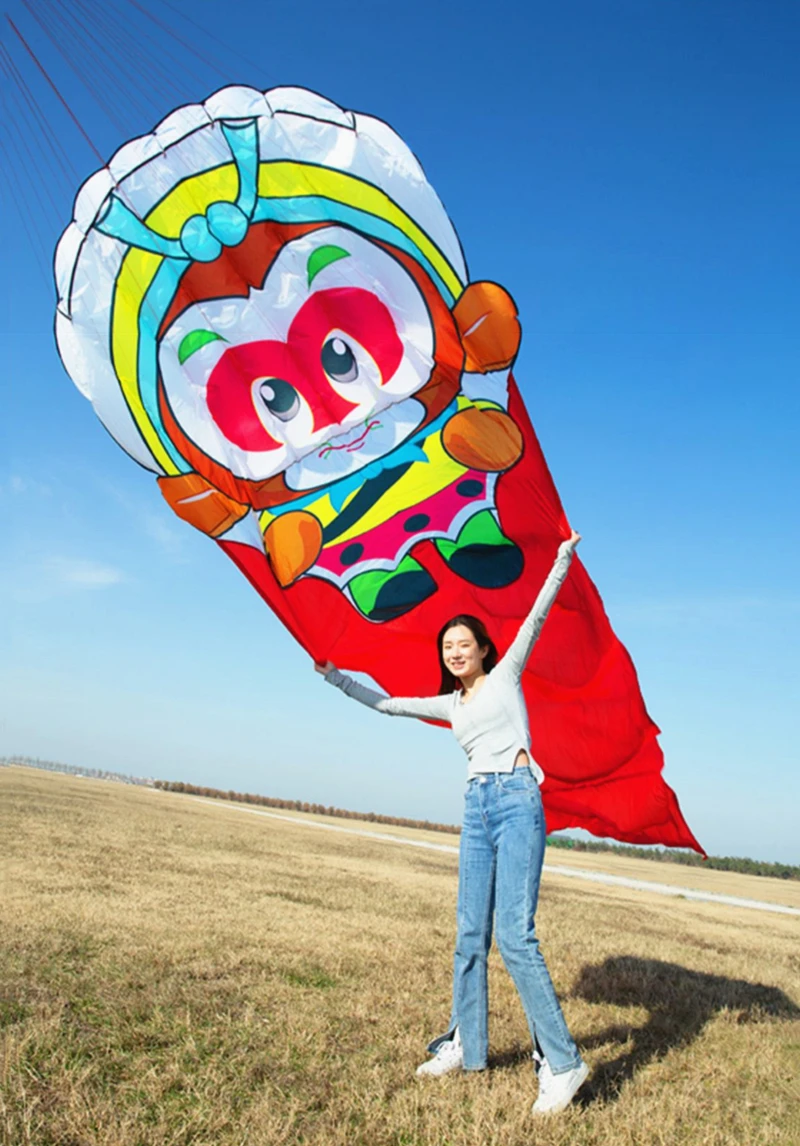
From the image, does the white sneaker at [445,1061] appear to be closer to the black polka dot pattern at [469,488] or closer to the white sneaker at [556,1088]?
the white sneaker at [556,1088]

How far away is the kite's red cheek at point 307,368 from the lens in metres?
6.90

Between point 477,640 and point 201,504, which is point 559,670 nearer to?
point 477,640

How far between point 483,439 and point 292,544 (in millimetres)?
1898

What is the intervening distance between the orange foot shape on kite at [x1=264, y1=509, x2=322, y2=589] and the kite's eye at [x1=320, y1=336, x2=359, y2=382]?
1225 mm

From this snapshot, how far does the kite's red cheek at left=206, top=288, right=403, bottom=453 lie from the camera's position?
22.6ft

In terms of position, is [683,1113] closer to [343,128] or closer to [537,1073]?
[537,1073]

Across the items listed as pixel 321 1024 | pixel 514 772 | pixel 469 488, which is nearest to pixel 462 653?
pixel 514 772

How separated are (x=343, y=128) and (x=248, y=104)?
767 mm

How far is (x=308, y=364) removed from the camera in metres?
7.10

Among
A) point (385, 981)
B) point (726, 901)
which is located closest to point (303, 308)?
point (385, 981)

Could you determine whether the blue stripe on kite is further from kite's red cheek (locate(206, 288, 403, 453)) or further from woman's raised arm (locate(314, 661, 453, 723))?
woman's raised arm (locate(314, 661, 453, 723))

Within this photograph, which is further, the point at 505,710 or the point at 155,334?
the point at 155,334

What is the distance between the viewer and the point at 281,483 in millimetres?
7395

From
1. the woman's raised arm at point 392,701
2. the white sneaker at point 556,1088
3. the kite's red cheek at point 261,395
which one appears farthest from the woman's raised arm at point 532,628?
the kite's red cheek at point 261,395
